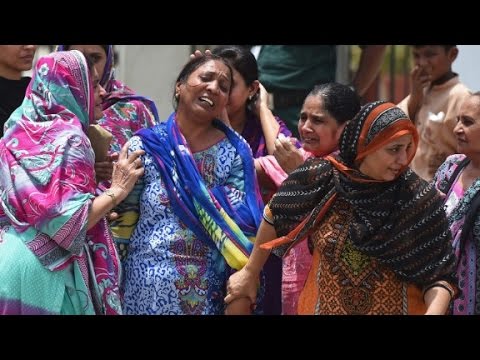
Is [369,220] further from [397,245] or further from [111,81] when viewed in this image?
[111,81]

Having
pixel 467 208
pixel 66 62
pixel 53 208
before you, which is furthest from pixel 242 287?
pixel 66 62

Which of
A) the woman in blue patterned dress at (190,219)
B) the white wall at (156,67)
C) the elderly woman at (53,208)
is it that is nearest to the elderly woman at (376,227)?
the woman in blue patterned dress at (190,219)

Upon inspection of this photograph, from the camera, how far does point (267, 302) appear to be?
20.3ft

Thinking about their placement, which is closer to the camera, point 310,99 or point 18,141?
point 18,141

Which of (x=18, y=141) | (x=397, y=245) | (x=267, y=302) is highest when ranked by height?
(x=18, y=141)

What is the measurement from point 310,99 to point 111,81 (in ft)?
4.02

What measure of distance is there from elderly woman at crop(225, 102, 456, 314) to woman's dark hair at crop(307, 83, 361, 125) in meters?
0.59

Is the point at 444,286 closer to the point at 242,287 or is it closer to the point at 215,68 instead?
the point at 242,287

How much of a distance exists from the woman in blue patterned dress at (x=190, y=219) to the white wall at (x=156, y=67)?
303 cm

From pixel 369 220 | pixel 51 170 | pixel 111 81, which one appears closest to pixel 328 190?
pixel 369 220

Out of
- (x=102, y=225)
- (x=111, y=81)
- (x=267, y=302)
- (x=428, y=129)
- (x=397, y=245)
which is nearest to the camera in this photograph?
(x=397, y=245)

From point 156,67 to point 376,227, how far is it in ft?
13.6

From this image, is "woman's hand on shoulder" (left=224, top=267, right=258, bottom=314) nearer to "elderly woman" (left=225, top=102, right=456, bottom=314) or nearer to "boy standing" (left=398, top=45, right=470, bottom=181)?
"elderly woman" (left=225, top=102, right=456, bottom=314)

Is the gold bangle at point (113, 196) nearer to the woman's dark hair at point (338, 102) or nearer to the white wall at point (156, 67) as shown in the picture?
the woman's dark hair at point (338, 102)
